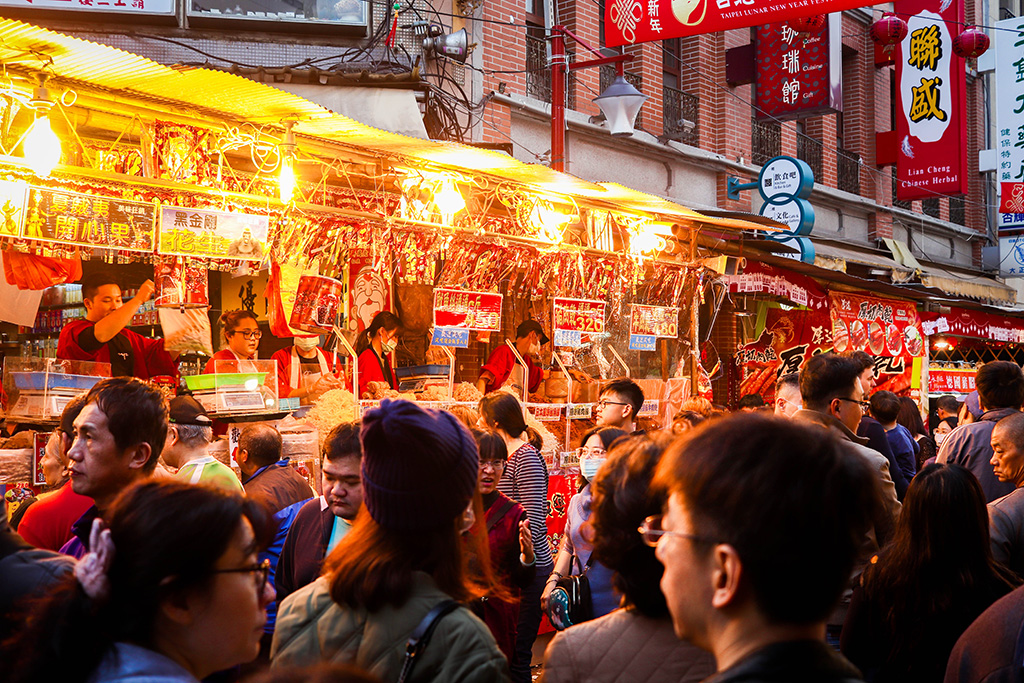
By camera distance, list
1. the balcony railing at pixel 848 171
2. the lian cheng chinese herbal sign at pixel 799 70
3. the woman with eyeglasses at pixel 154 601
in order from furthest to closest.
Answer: the balcony railing at pixel 848 171, the lian cheng chinese herbal sign at pixel 799 70, the woman with eyeglasses at pixel 154 601

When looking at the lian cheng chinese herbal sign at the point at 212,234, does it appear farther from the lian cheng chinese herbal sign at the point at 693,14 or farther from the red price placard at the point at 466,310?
the lian cheng chinese herbal sign at the point at 693,14

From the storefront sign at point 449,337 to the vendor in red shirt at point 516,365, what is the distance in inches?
63.7

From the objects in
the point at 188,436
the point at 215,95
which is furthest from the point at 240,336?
the point at 188,436

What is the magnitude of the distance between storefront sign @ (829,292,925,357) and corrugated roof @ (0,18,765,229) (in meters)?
5.99

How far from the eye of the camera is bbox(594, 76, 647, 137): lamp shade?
31.7ft

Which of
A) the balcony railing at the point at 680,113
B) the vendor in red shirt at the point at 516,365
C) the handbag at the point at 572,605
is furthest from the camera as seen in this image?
the balcony railing at the point at 680,113

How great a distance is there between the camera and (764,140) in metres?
16.2

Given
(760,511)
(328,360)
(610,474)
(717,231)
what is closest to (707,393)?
(717,231)

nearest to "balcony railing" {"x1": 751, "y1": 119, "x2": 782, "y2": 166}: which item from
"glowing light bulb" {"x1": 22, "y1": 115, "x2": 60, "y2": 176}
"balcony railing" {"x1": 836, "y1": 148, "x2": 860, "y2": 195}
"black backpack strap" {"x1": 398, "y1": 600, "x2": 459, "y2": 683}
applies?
"balcony railing" {"x1": 836, "y1": 148, "x2": 860, "y2": 195}

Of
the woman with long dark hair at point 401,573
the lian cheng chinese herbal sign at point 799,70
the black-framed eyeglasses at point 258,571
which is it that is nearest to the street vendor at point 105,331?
the woman with long dark hair at point 401,573

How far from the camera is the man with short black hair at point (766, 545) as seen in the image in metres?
1.53

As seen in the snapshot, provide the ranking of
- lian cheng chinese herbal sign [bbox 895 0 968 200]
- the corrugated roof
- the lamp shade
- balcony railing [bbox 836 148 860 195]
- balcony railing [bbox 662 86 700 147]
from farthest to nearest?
balcony railing [bbox 836 148 860 195] < lian cheng chinese herbal sign [bbox 895 0 968 200] < balcony railing [bbox 662 86 700 147] < the lamp shade < the corrugated roof

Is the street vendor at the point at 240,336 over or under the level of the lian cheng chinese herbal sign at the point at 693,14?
under

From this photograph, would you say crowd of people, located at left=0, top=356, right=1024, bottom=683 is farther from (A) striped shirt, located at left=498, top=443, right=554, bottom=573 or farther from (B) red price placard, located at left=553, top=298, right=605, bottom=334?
(B) red price placard, located at left=553, top=298, right=605, bottom=334
